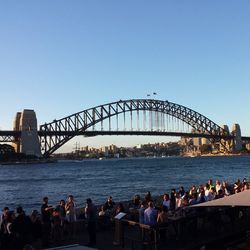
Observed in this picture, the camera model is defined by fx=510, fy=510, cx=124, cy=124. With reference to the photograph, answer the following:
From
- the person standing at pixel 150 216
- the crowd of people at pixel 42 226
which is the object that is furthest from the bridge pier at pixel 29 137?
the person standing at pixel 150 216

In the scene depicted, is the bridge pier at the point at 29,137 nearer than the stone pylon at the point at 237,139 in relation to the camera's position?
Yes

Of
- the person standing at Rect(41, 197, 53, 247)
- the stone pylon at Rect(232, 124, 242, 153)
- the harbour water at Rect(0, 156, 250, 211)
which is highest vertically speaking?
the stone pylon at Rect(232, 124, 242, 153)

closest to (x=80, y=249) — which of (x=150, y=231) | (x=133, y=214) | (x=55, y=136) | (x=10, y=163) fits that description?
(x=150, y=231)

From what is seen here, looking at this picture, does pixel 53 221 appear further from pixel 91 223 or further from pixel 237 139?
pixel 237 139

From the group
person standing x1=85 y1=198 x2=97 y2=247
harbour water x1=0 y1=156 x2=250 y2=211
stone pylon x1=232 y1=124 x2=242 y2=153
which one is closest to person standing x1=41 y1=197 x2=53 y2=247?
person standing x1=85 y1=198 x2=97 y2=247

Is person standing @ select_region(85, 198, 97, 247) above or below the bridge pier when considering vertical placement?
below

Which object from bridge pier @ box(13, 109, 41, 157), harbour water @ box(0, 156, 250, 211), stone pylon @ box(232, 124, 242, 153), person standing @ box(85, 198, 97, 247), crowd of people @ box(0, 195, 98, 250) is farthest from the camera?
stone pylon @ box(232, 124, 242, 153)

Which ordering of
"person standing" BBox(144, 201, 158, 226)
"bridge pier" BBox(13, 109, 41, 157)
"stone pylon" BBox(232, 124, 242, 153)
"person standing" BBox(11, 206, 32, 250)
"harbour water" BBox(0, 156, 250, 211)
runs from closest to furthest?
"person standing" BBox(11, 206, 32, 250) → "person standing" BBox(144, 201, 158, 226) → "harbour water" BBox(0, 156, 250, 211) → "bridge pier" BBox(13, 109, 41, 157) → "stone pylon" BBox(232, 124, 242, 153)

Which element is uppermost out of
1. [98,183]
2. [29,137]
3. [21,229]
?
[29,137]

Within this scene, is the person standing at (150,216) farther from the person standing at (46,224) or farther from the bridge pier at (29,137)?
the bridge pier at (29,137)

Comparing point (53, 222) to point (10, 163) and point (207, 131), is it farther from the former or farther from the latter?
point (207, 131)

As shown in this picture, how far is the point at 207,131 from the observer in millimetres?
143500

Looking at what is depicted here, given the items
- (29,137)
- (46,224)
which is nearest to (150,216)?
(46,224)

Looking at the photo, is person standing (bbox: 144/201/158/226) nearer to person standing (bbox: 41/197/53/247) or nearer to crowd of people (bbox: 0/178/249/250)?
crowd of people (bbox: 0/178/249/250)
